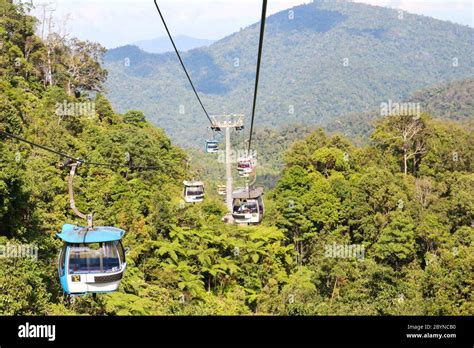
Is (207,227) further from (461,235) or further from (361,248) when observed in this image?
(461,235)

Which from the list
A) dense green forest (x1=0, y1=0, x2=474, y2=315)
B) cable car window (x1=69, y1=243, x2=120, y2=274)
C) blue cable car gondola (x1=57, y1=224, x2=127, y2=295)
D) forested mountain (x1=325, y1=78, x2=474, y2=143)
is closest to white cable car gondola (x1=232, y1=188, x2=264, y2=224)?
dense green forest (x1=0, y1=0, x2=474, y2=315)

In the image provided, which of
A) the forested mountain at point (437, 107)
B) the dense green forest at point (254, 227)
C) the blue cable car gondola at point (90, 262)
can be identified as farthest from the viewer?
the forested mountain at point (437, 107)

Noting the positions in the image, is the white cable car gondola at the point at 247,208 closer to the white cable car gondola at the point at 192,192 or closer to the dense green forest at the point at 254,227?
the dense green forest at the point at 254,227

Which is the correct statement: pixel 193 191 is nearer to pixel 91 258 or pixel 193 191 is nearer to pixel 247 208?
pixel 247 208

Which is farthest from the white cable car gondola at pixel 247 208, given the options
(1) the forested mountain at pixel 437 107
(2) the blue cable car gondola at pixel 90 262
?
(1) the forested mountain at pixel 437 107

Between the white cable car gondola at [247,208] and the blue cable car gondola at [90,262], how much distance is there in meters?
11.1

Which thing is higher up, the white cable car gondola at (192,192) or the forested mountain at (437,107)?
the forested mountain at (437,107)

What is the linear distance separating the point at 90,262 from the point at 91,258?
0.26 ft

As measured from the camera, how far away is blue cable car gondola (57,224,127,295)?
10.2 meters

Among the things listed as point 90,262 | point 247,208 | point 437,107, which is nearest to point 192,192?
point 247,208

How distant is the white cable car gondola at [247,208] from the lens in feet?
70.2

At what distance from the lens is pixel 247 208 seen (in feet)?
70.4
